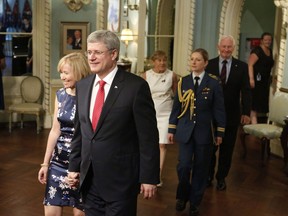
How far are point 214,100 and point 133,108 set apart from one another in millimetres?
1783

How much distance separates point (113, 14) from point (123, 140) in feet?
19.4

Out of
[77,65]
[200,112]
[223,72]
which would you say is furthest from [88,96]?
[223,72]

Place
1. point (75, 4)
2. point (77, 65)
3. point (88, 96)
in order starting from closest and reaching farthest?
point (88, 96), point (77, 65), point (75, 4)

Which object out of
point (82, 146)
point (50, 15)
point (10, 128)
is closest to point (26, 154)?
point (10, 128)

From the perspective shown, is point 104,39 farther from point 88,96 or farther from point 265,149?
point 265,149

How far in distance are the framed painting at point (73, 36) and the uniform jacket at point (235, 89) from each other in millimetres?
3567

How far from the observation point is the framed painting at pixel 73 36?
7625mm

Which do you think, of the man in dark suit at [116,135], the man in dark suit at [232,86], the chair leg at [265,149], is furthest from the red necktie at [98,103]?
the chair leg at [265,149]

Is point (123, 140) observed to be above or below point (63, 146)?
above

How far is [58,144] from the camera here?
2.88 metres

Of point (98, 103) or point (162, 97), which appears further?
point (162, 97)

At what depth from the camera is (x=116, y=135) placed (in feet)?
7.79

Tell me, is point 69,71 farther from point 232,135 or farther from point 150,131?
point 232,135

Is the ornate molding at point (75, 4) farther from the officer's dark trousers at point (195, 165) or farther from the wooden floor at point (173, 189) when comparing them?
the officer's dark trousers at point (195, 165)
